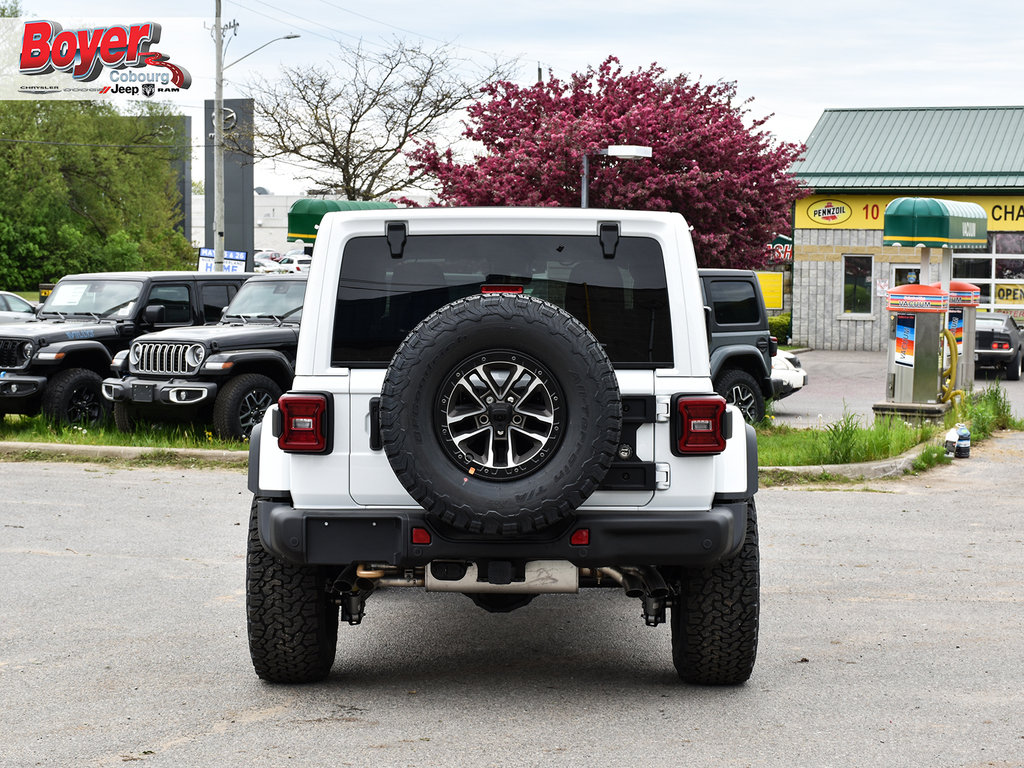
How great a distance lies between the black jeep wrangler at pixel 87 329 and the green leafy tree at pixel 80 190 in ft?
148

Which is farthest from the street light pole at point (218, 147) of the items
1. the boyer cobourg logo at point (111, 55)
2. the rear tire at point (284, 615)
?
the rear tire at point (284, 615)

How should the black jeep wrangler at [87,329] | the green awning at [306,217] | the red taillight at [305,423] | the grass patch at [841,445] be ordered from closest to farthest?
the red taillight at [305,423], the grass patch at [841,445], the black jeep wrangler at [87,329], the green awning at [306,217]

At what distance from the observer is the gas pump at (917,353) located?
648 inches

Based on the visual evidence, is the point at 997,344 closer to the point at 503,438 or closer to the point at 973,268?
the point at 973,268

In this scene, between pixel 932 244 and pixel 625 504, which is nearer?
pixel 625 504

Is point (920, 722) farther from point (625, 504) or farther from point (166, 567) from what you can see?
point (166, 567)

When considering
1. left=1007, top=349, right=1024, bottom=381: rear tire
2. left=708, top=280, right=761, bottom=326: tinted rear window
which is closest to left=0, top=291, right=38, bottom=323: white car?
left=708, top=280, right=761, bottom=326: tinted rear window

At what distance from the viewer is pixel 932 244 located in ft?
58.1

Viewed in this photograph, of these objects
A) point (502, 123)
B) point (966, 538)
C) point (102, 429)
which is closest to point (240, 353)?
point (102, 429)

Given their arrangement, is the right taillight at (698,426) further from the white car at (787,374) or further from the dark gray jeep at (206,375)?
the white car at (787,374)

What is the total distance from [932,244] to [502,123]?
1377 centimetres

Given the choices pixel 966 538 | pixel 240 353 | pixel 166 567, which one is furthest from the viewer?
pixel 240 353

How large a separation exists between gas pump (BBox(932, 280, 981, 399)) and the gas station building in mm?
17065

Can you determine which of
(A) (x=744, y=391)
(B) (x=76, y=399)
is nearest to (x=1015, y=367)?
(A) (x=744, y=391)
